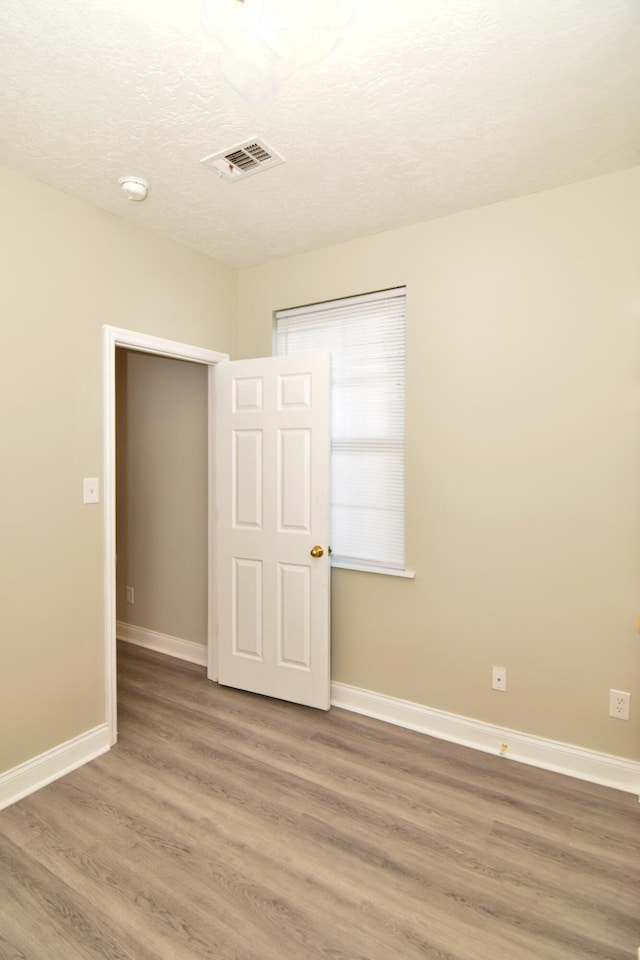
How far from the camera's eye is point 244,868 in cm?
185

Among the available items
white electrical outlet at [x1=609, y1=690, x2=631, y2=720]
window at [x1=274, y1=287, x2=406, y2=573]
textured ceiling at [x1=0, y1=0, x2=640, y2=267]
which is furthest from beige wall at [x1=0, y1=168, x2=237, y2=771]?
white electrical outlet at [x1=609, y1=690, x2=631, y2=720]

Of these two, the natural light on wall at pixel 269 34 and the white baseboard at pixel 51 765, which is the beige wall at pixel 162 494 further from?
the natural light on wall at pixel 269 34

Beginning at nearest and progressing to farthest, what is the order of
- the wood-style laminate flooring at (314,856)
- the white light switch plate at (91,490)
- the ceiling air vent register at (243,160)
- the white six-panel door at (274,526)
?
1. the wood-style laminate flooring at (314,856)
2. the ceiling air vent register at (243,160)
3. the white light switch plate at (91,490)
4. the white six-panel door at (274,526)

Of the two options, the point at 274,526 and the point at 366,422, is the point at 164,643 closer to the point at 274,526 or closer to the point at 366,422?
the point at 274,526

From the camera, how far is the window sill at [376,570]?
9.31 ft

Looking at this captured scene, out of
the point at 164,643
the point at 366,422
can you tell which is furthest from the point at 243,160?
the point at 164,643

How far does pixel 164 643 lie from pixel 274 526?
1523 millimetres

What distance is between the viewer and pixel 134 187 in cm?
229

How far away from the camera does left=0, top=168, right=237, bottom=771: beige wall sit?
7.35 feet

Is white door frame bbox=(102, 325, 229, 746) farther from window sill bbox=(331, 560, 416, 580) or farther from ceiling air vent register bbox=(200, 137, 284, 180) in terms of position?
window sill bbox=(331, 560, 416, 580)

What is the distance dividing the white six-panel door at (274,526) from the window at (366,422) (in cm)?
22

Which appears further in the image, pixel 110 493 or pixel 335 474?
pixel 335 474

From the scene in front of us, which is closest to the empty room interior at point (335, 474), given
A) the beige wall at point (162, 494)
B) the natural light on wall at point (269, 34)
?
the natural light on wall at point (269, 34)

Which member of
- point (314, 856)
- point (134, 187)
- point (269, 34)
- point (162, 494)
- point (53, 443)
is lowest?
point (314, 856)
